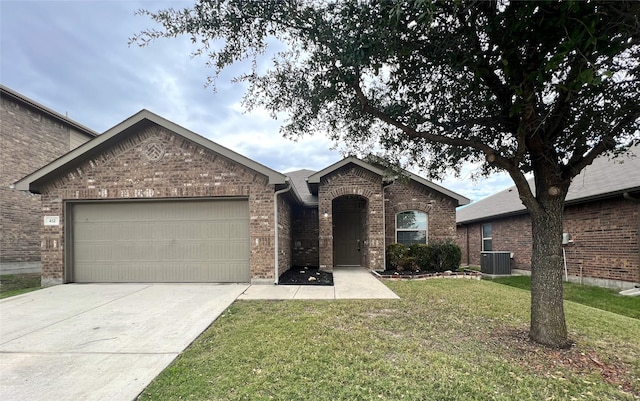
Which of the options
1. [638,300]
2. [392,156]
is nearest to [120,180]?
[392,156]

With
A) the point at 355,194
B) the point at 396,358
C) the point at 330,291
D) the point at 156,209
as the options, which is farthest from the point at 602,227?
the point at 156,209

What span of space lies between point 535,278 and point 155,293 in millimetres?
7998

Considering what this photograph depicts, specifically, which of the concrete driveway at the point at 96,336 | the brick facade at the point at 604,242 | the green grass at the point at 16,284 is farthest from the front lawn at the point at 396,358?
the green grass at the point at 16,284

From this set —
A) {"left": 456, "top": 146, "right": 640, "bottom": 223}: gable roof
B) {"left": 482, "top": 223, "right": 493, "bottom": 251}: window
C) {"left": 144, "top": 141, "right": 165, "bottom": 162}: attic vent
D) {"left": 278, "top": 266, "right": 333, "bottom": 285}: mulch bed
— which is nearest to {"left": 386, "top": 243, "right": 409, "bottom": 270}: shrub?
{"left": 278, "top": 266, "right": 333, "bottom": 285}: mulch bed

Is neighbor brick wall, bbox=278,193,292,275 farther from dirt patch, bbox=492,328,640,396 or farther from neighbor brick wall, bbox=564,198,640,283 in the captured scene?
neighbor brick wall, bbox=564,198,640,283

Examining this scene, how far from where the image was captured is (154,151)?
9.00 meters

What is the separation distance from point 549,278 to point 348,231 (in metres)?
9.34

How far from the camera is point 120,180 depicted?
29.6ft

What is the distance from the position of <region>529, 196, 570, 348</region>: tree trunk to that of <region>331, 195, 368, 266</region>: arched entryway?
349 inches

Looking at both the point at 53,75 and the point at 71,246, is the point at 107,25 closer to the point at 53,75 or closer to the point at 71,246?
the point at 71,246

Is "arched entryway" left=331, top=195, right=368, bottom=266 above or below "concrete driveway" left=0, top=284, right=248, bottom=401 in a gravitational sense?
above

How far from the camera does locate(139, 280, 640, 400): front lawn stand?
3205 mm

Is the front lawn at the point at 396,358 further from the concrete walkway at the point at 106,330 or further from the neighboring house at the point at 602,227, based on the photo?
the neighboring house at the point at 602,227

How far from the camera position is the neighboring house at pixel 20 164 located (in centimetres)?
1238
